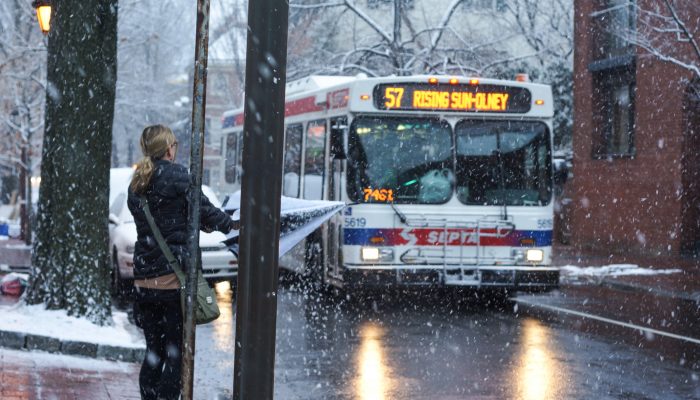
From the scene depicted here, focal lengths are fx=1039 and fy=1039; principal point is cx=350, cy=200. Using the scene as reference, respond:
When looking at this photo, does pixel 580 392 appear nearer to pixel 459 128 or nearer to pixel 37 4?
pixel 459 128

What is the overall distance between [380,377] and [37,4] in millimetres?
6685

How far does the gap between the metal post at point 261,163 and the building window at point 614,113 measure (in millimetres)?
20744

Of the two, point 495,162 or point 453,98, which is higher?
point 453,98

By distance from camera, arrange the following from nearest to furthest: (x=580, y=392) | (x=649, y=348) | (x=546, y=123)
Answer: (x=580, y=392) < (x=649, y=348) < (x=546, y=123)

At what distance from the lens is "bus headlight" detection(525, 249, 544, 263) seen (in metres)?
13.3

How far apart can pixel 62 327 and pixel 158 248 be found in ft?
14.6

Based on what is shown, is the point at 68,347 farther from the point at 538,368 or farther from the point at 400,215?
the point at 400,215

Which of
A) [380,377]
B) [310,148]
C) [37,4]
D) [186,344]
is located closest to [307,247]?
[310,148]

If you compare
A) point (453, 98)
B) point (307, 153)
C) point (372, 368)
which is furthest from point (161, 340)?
point (307, 153)

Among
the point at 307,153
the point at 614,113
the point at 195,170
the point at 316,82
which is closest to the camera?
the point at 195,170

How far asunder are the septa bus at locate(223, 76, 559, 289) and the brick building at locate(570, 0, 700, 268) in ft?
22.0

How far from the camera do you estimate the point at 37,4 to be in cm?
1248

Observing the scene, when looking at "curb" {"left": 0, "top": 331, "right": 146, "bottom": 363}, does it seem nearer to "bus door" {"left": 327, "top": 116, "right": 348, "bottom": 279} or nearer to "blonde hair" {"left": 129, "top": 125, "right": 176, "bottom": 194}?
"blonde hair" {"left": 129, "top": 125, "right": 176, "bottom": 194}

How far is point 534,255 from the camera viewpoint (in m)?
13.3
